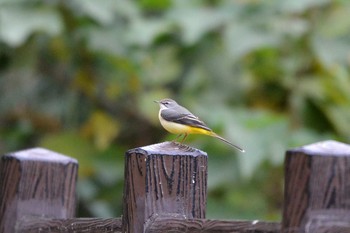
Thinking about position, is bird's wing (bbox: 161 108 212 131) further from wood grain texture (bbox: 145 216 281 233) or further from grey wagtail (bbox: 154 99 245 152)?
wood grain texture (bbox: 145 216 281 233)

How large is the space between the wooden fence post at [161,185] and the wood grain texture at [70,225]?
0.09 metres

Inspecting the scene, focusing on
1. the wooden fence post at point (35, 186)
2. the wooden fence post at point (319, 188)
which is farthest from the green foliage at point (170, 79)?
the wooden fence post at point (319, 188)

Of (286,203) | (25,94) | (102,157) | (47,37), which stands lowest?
(286,203)

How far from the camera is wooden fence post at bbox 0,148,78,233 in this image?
7.79 feet

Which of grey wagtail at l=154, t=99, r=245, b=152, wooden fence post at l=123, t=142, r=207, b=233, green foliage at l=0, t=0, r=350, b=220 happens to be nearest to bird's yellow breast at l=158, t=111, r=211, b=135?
grey wagtail at l=154, t=99, r=245, b=152

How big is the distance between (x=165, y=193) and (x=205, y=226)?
0.16 metres

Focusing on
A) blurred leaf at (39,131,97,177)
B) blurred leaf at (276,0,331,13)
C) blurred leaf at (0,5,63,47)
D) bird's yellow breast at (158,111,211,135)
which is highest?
blurred leaf at (276,0,331,13)

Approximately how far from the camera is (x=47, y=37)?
5312 millimetres

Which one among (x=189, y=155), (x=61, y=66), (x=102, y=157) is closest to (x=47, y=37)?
(x=61, y=66)

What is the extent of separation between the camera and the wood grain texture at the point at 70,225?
2.00 meters

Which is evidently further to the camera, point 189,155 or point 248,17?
point 248,17

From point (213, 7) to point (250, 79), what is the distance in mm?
477

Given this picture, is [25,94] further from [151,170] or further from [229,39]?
[151,170]

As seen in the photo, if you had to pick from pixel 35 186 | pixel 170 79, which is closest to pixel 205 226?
pixel 35 186
